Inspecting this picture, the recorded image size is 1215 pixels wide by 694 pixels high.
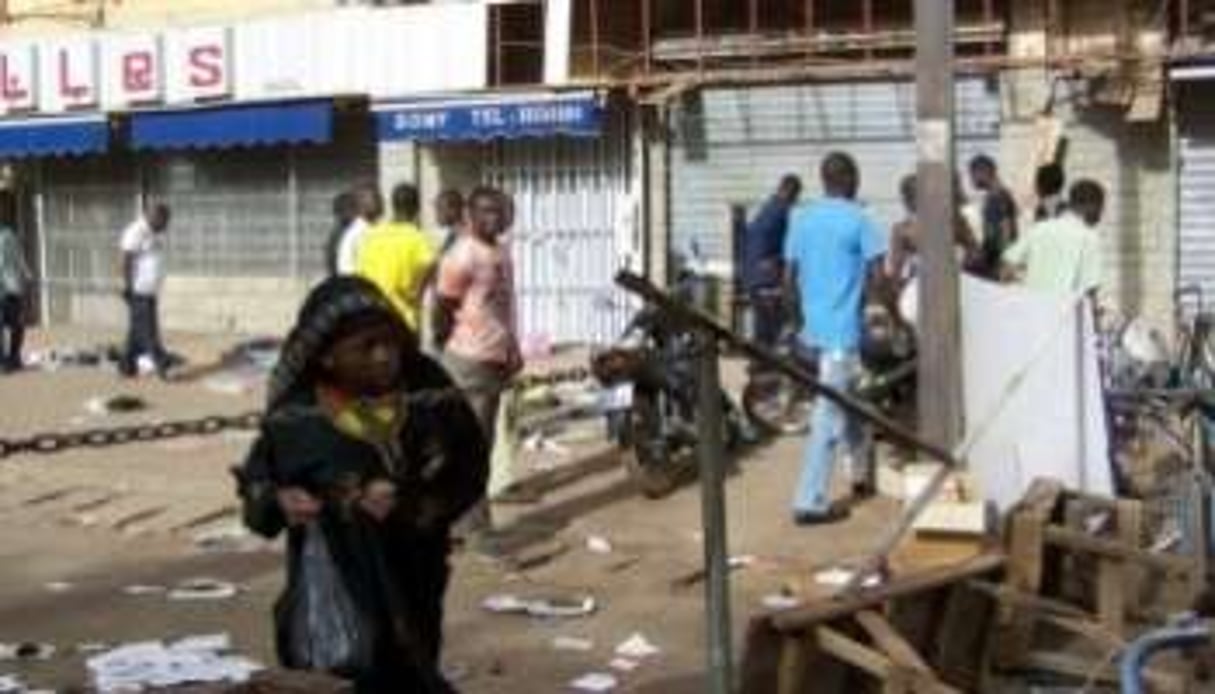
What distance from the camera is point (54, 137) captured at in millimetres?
27047

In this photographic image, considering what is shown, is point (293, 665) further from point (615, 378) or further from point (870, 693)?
point (870, 693)

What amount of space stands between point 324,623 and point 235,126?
20389mm

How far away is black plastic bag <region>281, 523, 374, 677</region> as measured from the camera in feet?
16.5

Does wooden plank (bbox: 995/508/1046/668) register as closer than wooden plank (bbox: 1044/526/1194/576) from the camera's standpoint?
Yes

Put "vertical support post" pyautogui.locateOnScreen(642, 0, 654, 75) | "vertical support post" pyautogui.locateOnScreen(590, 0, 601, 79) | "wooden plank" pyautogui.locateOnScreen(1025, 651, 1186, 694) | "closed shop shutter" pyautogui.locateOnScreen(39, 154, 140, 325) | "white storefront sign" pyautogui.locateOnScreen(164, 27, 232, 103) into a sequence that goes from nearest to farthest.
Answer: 1. "wooden plank" pyautogui.locateOnScreen(1025, 651, 1186, 694)
2. "vertical support post" pyautogui.locateOnScreen(642, 0, 654, 75)
3. "vertical support post" pyautogui.locateOnScreen(590, 0, 601, 79)
4. "white storefront sign" pyautogui.locateOnScreen(164, 27, 232, 103)
5. "closed shop shutter" pyautogui.locateOnScreen(39, 154, 140, 325)

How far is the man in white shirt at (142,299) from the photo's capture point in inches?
808

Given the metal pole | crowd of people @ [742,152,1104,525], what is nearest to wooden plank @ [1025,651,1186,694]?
crowd of people @ [742,152,1104,525]

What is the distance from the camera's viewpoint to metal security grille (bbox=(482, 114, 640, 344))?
2234 cm

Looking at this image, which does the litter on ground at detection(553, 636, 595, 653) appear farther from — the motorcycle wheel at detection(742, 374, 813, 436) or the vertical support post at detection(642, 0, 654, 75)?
the vertical support post at detection(642, 0, 654, 75)

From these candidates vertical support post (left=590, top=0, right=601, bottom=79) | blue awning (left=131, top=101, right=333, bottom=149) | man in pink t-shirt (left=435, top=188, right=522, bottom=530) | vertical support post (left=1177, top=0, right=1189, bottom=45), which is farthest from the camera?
blue awning (left=131, top=101, right=333, bottom=149)

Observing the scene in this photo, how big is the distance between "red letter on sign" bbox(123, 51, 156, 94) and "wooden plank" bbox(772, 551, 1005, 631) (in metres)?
19.1

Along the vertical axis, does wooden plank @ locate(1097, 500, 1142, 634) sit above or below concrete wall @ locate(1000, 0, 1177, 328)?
below

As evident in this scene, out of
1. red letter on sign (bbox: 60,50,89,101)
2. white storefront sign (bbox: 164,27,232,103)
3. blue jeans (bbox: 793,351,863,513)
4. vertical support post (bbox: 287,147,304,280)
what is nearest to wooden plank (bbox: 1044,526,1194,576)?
blue jeans (bbox: 793,351,863,513)

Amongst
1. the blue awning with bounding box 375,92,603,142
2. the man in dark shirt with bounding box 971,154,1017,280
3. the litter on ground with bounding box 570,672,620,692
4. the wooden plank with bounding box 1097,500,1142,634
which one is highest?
the blue awning with bounding box 375,92,603,142
